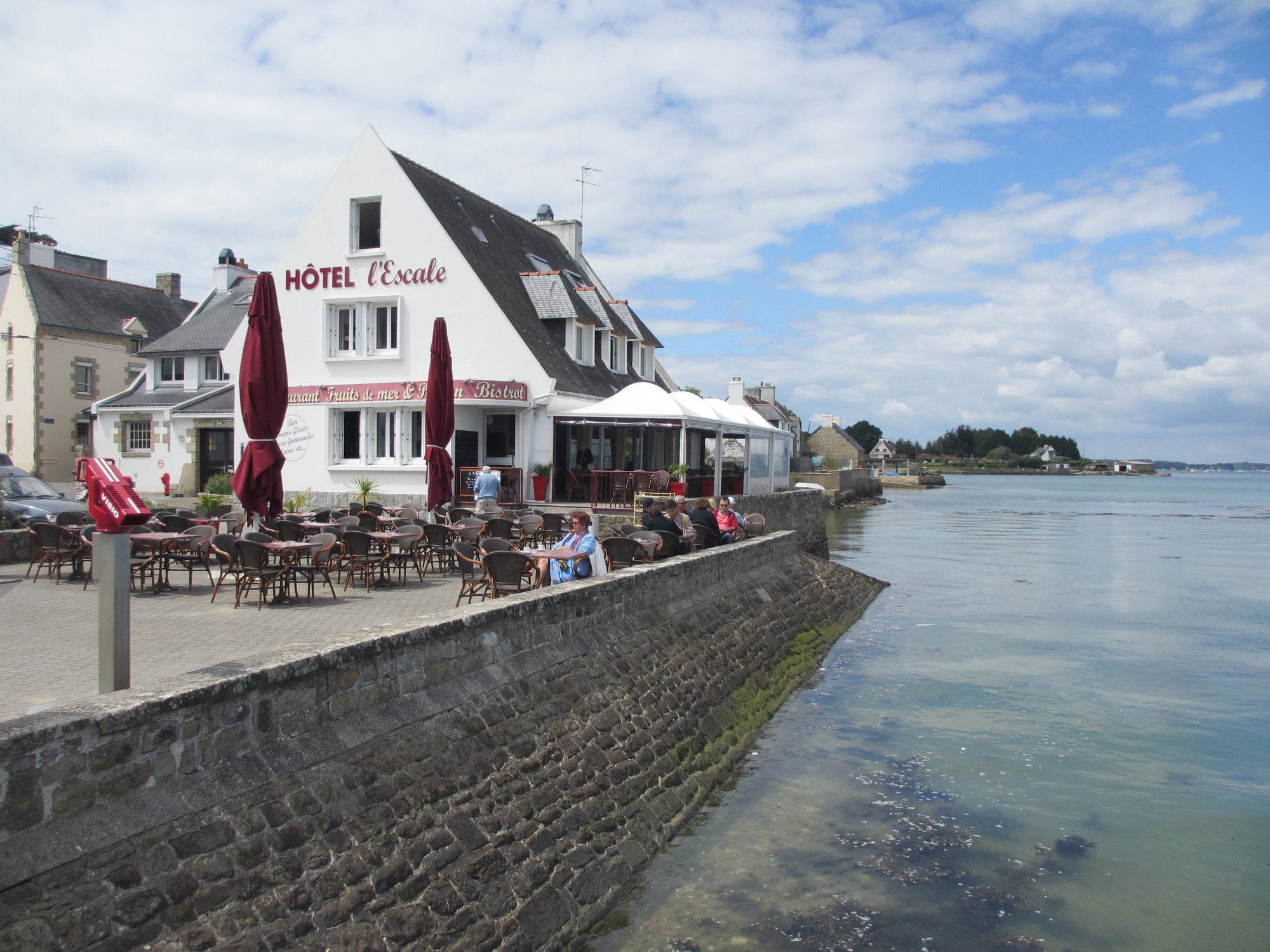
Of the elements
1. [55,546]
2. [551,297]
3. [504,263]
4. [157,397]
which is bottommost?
[55,546]

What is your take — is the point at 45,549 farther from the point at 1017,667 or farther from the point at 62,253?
the point at 62,253

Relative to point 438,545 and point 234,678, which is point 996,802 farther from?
point 438,545

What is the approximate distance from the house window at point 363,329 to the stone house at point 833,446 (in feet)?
255

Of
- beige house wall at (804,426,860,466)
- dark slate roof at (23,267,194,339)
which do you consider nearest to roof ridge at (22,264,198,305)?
dark slate roof at (23,267,194,339)

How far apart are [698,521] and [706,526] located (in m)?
0.14

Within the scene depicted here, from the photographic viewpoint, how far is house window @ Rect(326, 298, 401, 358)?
24.5 meters

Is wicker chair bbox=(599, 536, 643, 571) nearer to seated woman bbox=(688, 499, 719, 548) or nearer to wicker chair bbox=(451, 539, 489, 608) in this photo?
wicker chair bbox=(451, 539, 489, 608)

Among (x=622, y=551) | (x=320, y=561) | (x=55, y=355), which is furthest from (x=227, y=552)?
(x=55, y=355)

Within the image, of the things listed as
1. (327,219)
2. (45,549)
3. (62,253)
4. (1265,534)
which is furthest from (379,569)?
(1265,534)

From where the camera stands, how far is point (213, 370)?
33250mm

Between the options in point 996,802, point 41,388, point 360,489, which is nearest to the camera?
point 996,802

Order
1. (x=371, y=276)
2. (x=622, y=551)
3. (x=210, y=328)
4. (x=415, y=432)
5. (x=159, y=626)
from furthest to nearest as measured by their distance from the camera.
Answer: (x=210, y=328) → (x=371, y=276) → (x=415, y=432) → (x=622, y=551) → (x=159, y=626)

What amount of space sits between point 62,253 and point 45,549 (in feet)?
119

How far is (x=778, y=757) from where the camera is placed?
10.3m
